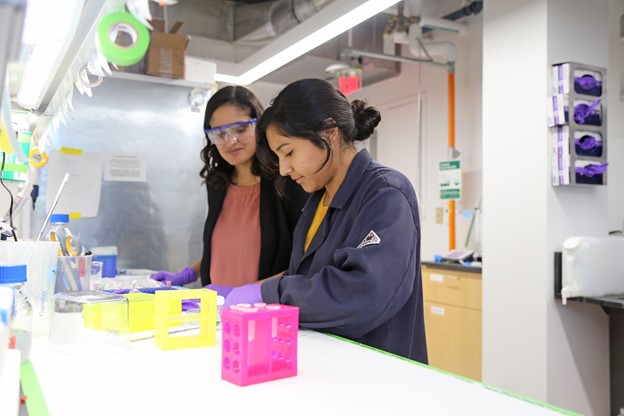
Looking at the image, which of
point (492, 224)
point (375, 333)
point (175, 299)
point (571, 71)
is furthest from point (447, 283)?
point (175, 299)

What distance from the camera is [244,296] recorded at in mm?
1290

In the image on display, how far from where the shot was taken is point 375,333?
50.8 inches

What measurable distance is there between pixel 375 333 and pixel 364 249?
0.23 m

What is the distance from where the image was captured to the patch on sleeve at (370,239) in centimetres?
119

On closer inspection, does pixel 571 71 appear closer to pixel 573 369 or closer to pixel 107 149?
pixel 573 369

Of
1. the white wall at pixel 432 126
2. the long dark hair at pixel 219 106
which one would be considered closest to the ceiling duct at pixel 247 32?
the white wall at pixel 432 126

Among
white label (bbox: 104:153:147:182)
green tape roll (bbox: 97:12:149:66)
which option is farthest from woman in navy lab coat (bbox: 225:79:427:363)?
white label (bbox: 104:153:147:182)

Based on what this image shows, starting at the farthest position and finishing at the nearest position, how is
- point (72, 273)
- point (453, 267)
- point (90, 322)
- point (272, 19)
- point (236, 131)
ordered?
point (272, 19) → point (453, 267) → point (236, 131) → point (72, 273) → point (90, 322)

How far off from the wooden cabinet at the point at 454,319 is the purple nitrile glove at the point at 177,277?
1.86 m

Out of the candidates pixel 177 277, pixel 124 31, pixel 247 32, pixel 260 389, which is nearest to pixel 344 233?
pixel 260 389

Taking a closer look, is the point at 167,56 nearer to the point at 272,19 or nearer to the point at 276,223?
the point at 276,223

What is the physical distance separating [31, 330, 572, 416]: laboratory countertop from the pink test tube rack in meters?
0.02

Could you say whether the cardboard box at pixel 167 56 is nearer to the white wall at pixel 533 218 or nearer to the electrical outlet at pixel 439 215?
the white wall at pixel 533 218

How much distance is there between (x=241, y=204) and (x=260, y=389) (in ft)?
4.17
